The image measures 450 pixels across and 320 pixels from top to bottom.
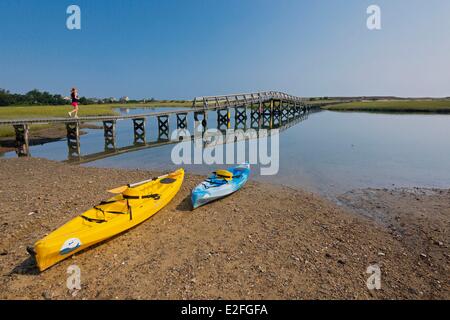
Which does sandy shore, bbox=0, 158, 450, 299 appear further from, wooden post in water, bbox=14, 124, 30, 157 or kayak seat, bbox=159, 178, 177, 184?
wooden post in water, bbox=14, 124, 30, 157

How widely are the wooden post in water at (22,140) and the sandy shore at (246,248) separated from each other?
33.0 feet

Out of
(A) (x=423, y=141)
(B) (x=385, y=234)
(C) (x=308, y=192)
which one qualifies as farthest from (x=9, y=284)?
(A) (x=423, y=141)

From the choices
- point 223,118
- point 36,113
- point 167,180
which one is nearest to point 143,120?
point 223,118

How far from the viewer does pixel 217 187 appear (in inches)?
423

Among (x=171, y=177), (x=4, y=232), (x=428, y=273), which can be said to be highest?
(x=171, y=177)

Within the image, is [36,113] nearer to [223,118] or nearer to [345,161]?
[223,118]

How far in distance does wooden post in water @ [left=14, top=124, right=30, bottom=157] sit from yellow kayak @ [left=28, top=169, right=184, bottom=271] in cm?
1587

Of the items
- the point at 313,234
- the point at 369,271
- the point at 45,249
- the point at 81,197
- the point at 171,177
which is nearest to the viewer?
the point at 45,249

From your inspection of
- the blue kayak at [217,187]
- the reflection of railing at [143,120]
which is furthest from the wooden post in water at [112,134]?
the blue kayak at [217,187]

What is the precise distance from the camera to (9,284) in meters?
5.69

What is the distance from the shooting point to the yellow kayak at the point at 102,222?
6.02 m

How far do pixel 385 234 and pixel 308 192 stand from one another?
4.45 meters

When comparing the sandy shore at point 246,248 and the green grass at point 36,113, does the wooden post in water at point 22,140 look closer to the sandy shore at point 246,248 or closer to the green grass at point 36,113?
the green grass at point 36,113

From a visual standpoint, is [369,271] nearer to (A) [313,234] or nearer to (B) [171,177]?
(A) [313,234]
